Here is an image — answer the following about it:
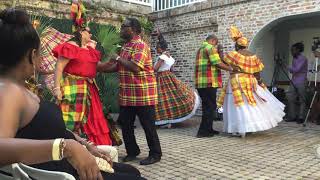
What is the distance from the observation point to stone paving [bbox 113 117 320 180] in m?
4.79

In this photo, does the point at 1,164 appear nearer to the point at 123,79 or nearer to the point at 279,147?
the point at 123,79

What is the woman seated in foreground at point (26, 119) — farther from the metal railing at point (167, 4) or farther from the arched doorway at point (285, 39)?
the metal railing at point (167, 4)

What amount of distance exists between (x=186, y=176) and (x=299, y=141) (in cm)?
304

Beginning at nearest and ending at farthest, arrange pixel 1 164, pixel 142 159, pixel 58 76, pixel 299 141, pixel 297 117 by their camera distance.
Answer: pixel 1 164
pixel 58 76
pixel 142 159
pixel 299 141
pixel 297 117

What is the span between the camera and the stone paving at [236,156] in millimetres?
4794

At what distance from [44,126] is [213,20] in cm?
854

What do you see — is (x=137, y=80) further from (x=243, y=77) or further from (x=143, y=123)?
(x=243, y=77)

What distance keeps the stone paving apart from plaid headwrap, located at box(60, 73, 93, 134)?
1.02m

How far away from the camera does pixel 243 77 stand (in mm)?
7031

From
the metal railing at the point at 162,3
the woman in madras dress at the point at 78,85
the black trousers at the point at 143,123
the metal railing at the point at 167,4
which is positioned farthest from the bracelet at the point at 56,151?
the metal railing at the point at 162,3

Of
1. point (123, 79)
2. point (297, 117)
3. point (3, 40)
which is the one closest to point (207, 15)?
point (297, 117)

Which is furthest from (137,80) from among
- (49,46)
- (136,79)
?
(49,46)

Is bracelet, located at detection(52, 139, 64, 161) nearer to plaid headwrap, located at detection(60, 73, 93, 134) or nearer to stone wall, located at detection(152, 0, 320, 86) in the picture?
Result: plaid headwrap, located at detection(60, 73, 93, 134)

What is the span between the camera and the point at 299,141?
273 inches
